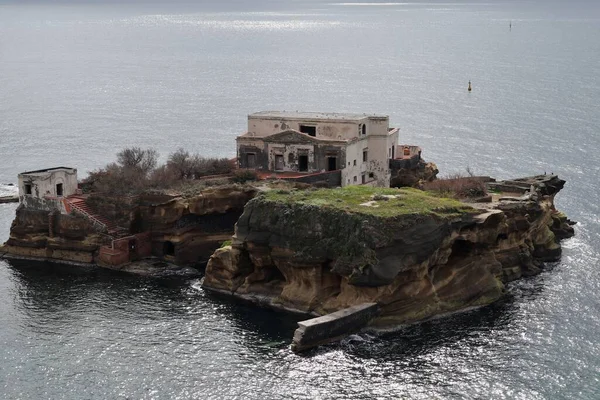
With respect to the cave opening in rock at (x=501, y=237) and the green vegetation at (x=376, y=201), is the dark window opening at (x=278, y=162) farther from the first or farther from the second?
the cave opening in rock at (x=501, y=237)

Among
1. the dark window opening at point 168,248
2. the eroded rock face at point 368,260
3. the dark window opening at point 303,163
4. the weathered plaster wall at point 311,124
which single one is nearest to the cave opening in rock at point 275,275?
the eroded rock face at point 368,260

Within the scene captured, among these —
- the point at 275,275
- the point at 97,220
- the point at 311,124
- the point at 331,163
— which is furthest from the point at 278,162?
the point at 275,275

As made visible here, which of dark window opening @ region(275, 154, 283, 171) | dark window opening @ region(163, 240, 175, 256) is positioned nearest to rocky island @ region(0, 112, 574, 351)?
dark window opening @ region(275, 154, 283, 171)

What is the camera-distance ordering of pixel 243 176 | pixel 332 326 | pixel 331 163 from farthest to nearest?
1. pixel 331 163
2. pixel 243 176
3. pixel 332 326

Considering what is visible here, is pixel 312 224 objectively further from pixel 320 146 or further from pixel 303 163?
pixel 303 163

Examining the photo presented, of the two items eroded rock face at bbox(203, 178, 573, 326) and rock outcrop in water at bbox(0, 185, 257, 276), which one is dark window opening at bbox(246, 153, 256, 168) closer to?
rock outcrop in water at bbox(0, 185, 257, 276)

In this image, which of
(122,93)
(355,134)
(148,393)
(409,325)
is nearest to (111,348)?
(148,393)

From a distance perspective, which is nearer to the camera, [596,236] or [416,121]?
[596,236]

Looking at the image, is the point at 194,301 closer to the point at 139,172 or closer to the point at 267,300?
the point at 267,300
